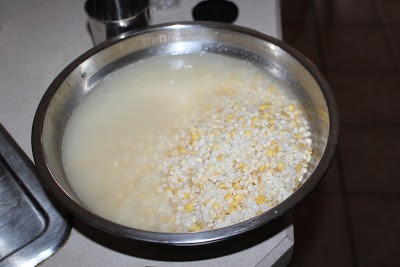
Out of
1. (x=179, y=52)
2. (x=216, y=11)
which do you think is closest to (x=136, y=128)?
(x=179, y=52)

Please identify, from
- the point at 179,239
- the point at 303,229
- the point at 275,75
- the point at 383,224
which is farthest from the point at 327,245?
the point at 179,239

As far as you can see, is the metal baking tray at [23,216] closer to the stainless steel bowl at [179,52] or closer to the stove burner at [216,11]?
the stainless steel bowl at [179,52]

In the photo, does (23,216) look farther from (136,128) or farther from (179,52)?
(179,52)

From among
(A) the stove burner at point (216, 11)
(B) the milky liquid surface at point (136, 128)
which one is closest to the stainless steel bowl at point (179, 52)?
(B) the milky liquid surface at point (136, 128)

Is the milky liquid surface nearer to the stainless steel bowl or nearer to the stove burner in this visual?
the stainless steel bowl

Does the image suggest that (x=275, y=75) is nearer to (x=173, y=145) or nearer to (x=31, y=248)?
(x=173, y=145)
